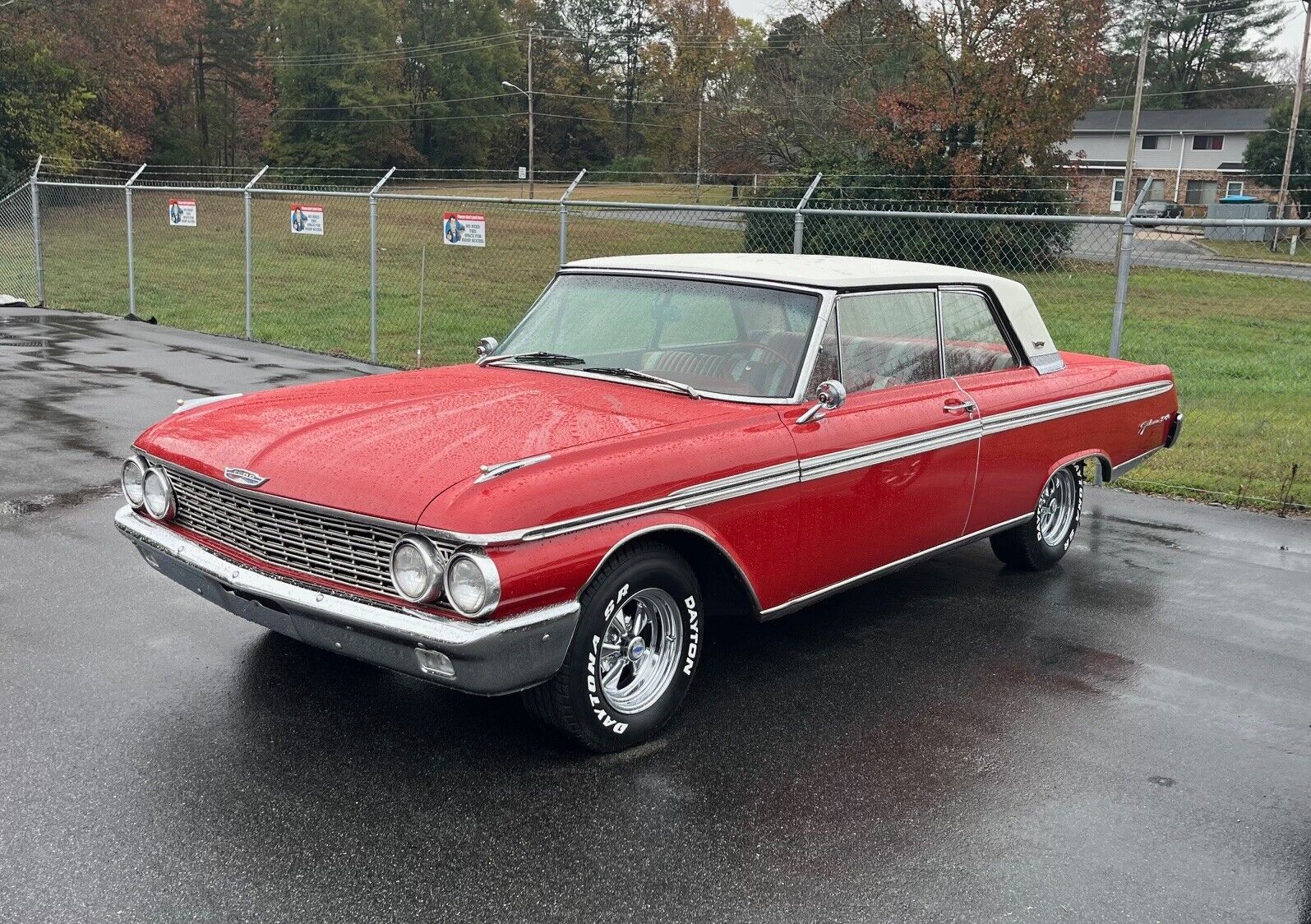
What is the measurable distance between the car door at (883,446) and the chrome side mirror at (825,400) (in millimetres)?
31

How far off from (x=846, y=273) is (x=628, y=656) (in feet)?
6.75

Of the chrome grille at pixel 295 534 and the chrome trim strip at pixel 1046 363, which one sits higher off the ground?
the chrome trim strip at pixel 1046 363

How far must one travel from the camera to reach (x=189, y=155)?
54.2 metres

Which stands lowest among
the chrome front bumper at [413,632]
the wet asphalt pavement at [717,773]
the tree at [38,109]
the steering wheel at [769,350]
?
the wet asphalt pavement at [717,773]

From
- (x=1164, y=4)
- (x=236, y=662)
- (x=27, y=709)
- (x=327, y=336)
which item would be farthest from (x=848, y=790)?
(x=1164, y=4)

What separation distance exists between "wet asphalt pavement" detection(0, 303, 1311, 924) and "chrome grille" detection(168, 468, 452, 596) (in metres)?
0.63

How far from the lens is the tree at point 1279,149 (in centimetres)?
5384

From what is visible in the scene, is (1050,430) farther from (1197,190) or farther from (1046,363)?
(1197,190)

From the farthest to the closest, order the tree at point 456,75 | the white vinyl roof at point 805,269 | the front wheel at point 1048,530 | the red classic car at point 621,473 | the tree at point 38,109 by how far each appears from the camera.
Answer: the tree at point 456,75 < the tree at point 38,109 < the front wheel at point 1048,530 < the white vinyl roof at point 805,269 < the red classic car at point 621,473

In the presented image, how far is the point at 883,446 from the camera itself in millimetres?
4832

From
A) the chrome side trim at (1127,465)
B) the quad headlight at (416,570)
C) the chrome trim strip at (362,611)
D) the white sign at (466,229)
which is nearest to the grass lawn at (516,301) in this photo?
the white sign at (466,229)

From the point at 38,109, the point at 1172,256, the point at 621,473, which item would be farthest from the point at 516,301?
the point at 38,109

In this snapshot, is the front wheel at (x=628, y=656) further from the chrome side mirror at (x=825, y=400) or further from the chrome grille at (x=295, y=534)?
the chrome side mirror at (x=825, y=400)

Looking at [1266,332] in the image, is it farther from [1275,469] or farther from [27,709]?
[27,709]
